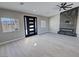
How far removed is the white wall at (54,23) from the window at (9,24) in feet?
16.3

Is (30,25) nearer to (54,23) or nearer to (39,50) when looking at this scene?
(54,23)

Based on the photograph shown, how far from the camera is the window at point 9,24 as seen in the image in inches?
153

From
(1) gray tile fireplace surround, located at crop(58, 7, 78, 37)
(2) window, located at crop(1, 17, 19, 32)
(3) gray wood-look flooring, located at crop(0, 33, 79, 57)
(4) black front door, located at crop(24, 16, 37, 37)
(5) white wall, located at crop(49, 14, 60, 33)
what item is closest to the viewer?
(3) gray wood-look flooring, located at crop(0, 33, 79, 57)

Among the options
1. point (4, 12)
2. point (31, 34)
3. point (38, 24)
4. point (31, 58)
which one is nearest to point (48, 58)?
point (31, 58)

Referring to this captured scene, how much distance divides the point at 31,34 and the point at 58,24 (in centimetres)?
369

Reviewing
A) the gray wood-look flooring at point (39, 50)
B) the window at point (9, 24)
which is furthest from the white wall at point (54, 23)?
the window at point (9, 24)

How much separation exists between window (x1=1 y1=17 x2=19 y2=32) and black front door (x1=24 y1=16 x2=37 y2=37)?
1.18m

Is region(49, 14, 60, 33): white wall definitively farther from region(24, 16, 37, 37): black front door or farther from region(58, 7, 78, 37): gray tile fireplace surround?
region(24, 16, 37, 37): black front door

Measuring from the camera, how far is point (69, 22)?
658 centimetres

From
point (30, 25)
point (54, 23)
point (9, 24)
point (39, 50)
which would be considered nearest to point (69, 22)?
point (54, 23)

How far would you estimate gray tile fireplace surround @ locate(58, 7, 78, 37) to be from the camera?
6142 millimetres

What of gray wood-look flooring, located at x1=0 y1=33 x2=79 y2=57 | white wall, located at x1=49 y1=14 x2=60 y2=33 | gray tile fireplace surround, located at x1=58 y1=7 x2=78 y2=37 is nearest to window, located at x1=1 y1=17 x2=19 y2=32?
gray wood-look flooring, located at x1=0 y1=33 x2=79 y2=57

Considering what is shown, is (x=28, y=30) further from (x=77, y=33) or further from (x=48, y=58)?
(x=77, y=33)

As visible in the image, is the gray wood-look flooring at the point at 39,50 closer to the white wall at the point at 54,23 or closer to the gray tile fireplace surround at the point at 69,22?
the gray tile fireplace surround at the point at 69,22
